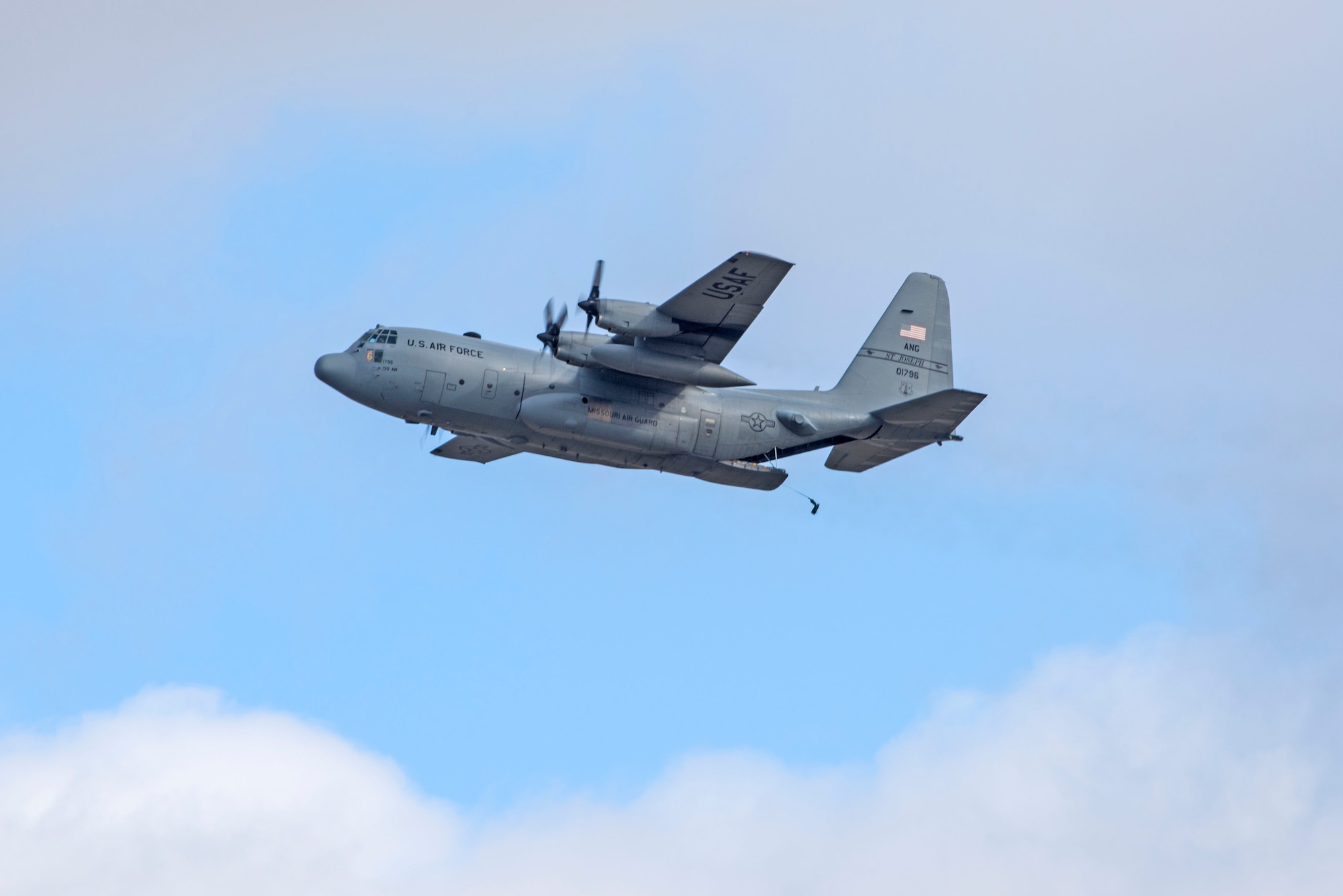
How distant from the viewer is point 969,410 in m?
32.7

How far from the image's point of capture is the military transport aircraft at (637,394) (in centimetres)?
3038

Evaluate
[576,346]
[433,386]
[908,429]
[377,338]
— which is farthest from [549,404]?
Answer: [908,429]

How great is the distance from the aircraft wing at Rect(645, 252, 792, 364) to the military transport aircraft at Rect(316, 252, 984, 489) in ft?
0.09

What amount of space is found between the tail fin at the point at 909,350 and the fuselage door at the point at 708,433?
442 cm

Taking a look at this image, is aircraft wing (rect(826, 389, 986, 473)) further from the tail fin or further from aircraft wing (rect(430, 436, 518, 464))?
aircraft wing (rect(430, 436, 518, 464))

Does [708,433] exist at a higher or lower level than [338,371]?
lower

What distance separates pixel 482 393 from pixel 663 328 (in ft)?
14.8

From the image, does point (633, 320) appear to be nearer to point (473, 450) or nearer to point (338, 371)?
point (338, 371)

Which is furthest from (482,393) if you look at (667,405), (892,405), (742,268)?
(892,405)

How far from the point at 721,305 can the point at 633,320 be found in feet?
6.56

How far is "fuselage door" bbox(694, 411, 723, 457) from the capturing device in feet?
107

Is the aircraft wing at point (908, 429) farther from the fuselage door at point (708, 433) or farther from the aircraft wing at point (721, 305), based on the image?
the aircraft wing at point (721, 305)

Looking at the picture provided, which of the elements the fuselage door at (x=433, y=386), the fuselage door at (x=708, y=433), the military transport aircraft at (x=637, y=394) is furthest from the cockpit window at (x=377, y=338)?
the fuselage door at (x=708, y=433)

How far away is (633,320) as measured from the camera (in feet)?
99.5
